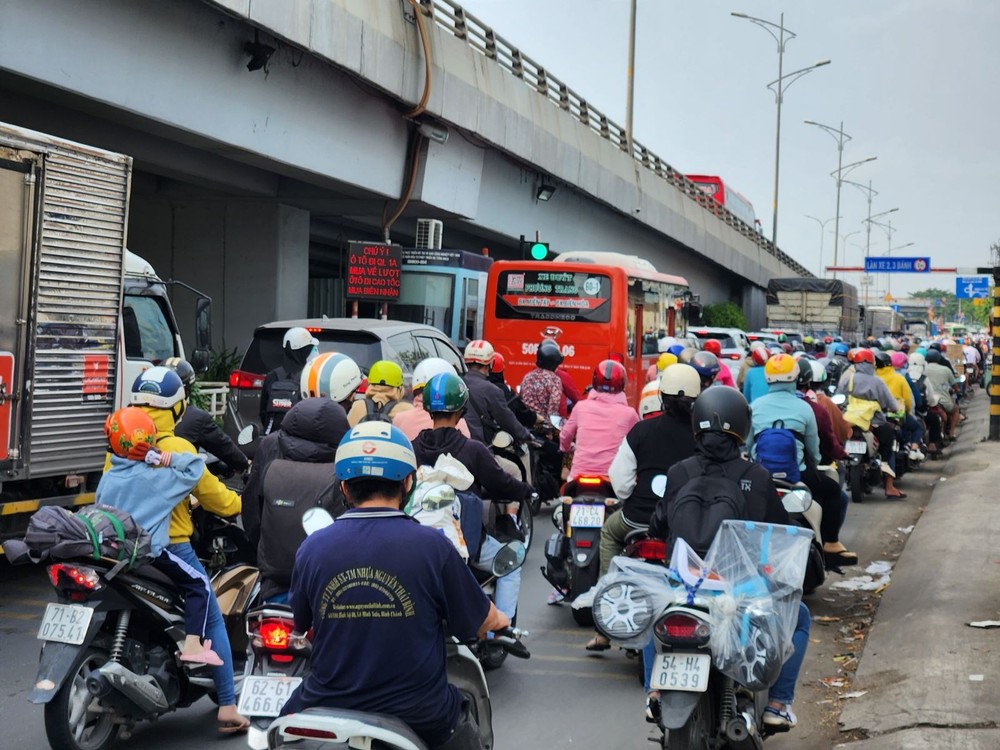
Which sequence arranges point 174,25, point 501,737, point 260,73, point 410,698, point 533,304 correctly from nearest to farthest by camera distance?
1. point 410,698
2. point 501,737
3. point 174,25
4. point 260,73
5. point 533,304

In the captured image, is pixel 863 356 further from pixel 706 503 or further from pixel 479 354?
pixel 706 503

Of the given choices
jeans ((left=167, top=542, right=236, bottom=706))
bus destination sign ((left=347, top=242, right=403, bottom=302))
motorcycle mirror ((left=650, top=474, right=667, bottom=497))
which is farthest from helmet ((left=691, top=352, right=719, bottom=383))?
bus destination sign ((left=347, top=242, right=403, bottom=302))

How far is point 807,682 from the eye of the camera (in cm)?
754

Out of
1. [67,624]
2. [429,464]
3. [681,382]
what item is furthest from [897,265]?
[67,624]

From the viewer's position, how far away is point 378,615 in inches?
144

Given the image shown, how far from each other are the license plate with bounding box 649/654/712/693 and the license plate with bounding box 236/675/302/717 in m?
1.30

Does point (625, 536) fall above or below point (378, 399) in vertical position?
below

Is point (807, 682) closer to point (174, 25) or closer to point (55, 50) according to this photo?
point (55, 50)

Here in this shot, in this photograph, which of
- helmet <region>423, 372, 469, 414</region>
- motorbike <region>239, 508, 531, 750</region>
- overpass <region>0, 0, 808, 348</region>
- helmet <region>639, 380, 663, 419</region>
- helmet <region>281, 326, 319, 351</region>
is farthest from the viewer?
overpass <region>0, 0, 808, 348</region>

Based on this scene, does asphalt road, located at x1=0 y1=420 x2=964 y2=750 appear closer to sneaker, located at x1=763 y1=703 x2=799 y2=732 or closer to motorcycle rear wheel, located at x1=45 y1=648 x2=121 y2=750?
motorcycle rear wheel, located at x1=45 y1=648 x2=121 y2=750

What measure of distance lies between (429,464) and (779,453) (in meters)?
2.91

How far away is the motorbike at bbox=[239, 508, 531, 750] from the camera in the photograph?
3477 millimetres

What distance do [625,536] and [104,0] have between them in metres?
9.54

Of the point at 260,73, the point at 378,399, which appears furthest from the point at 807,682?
the point at 260,73
